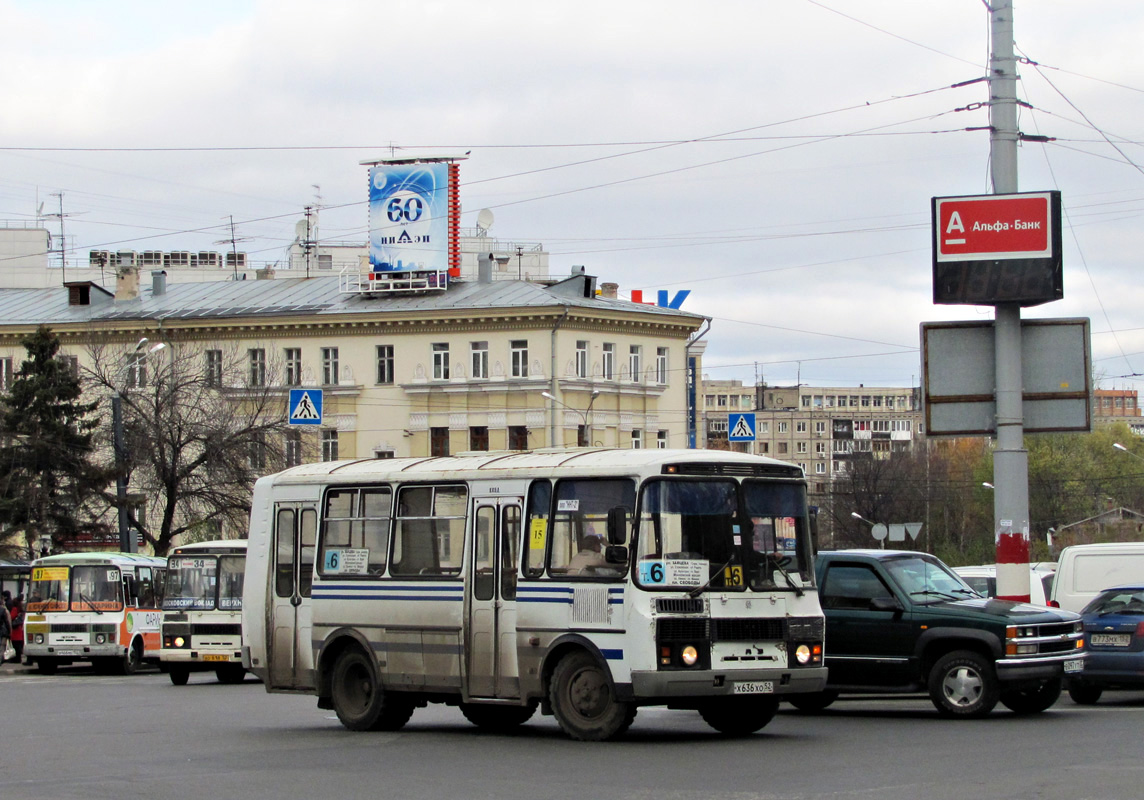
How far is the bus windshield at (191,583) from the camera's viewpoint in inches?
1200

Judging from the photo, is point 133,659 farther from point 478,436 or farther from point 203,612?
point 478,436

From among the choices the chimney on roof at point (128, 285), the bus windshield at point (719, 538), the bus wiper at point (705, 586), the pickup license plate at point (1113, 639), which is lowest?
the pickup license plate at point (1113, 639)

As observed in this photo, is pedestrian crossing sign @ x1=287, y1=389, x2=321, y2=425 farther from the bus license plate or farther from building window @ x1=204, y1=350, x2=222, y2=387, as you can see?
the bus license plate

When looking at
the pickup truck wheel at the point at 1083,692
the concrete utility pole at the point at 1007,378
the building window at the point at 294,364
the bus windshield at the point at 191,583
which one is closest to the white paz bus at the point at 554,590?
→ the pickup truck wheel at the point at 1083,692

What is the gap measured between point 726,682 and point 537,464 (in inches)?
112

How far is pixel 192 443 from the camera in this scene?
5116cm

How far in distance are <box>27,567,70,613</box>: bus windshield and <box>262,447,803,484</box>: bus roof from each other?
18.6m

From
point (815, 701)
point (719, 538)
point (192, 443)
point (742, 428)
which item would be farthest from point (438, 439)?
point (719, 538)

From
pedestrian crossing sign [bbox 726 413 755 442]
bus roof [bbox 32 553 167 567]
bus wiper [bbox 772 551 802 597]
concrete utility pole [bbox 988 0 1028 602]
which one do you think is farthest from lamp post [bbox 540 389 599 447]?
bus wiper [bbox 772 551 802 597]

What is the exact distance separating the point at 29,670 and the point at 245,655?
72.1ft

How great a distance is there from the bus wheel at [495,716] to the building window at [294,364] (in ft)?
176

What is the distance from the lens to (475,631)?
52.3 ft

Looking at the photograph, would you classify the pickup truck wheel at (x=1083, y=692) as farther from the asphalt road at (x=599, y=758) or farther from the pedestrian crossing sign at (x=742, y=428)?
the pedestrian crossing sign at (x=742, y=428)

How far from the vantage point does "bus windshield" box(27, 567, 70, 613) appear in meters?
35.0
